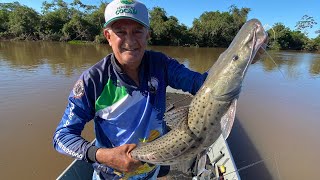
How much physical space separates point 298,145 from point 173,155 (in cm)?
882

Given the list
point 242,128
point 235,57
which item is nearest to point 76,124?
point 235,57

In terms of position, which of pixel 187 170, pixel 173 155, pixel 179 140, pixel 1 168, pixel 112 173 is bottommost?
pixel 1 168

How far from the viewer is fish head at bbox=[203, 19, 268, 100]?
2.03 meters

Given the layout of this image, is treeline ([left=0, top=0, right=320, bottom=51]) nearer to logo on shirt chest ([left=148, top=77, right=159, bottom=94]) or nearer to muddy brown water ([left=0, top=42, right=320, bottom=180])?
muddy brown water ([left=0, top=42, right=320, bottom=180])

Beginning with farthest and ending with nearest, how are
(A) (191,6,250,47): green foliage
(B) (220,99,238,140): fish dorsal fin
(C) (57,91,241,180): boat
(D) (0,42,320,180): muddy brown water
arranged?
(A) (191,6,250,47): green foliage
(D) (0,42,320,180): muddy brown water
(C) (57,91,241,180): boat
(B) (220,99,238,140): fish dorsal fin

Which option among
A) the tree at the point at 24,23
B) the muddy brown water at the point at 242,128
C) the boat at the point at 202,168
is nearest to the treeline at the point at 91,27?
the tree at the point at 24,23

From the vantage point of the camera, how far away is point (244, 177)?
7238mm

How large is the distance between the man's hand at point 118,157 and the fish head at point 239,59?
2.82 ft

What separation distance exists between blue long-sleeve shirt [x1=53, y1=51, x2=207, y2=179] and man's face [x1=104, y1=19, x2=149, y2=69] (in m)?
0.17

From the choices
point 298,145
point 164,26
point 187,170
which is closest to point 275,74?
point 298,145

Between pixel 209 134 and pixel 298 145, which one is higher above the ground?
pixel 209 134

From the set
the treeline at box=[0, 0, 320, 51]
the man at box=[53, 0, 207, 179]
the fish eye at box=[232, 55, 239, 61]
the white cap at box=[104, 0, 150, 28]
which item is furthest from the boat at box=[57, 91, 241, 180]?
the treeline at box=[0, 0, 320, 51]

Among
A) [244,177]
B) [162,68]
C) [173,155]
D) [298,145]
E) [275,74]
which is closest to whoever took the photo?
[173,155]

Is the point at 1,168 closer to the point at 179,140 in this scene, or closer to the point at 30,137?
the point at 30,137
